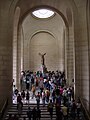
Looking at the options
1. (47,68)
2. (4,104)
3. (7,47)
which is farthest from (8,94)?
(47,68)

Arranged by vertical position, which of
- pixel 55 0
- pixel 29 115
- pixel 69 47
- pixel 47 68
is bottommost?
pixel 29 115

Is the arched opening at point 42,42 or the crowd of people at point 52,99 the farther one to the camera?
the arched opening at point 42,42

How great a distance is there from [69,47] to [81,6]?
768cm

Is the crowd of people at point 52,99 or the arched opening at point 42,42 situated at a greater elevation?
the arched opening at point 42,42

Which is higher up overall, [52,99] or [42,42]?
[42,42]

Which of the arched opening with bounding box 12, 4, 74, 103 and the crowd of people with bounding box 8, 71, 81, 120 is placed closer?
the crowd of people with bounding box 8, 71, 81, 120

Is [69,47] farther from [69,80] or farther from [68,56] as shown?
[69,80]

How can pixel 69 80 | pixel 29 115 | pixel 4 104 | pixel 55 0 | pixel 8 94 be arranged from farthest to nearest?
pixel 69 80, pixel 55 0, pixel 8 94, pixel 4 104, pixel 29 115

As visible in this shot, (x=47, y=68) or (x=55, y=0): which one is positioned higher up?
(x=55, y=0)

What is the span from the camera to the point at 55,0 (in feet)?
81.6

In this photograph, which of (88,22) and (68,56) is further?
(68,56)

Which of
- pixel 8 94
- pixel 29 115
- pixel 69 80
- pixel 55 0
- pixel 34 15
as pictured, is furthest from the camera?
pixel 34 15

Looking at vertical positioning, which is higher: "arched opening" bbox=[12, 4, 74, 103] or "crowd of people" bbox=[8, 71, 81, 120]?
"arched opening" bbox=[12, 4, 74, 103]

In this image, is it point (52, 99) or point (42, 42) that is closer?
point (52, 99)
